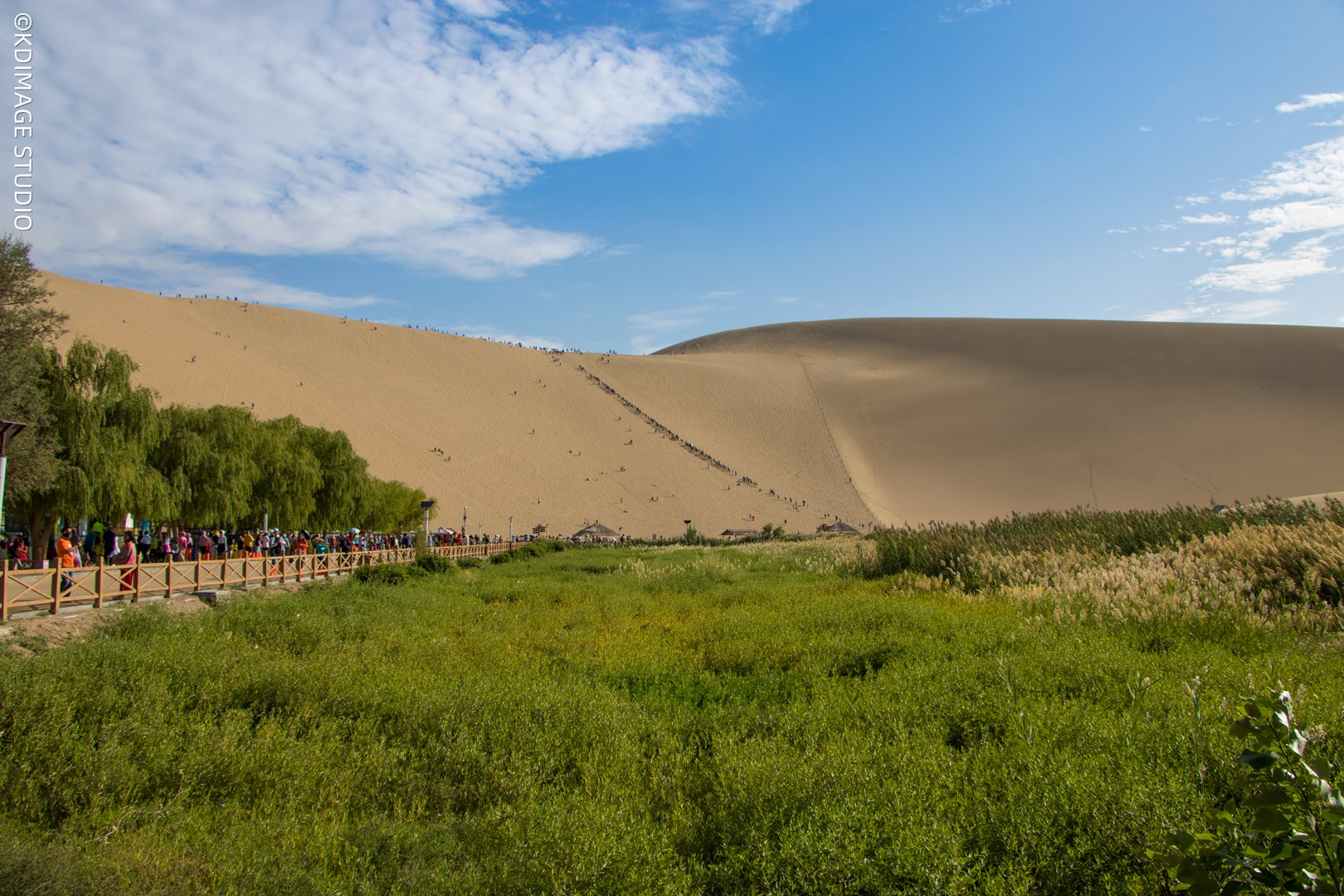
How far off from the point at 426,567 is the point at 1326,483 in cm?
5514

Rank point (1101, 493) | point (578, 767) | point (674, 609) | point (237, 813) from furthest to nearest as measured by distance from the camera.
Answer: point (1101, 493) → point (674, 609) → point (578, 767) → point (237, 813)

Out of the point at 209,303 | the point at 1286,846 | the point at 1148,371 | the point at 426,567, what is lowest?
the point at 426,567

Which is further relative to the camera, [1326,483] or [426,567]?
[1326,483]

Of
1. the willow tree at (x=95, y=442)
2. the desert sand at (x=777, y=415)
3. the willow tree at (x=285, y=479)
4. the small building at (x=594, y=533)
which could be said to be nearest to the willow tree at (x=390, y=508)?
the willow tree at (x=285, y=479)

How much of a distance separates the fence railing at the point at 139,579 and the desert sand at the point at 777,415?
30000 millimetres

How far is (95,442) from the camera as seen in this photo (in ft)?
68.8

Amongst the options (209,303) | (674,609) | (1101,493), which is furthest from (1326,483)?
(209,303)

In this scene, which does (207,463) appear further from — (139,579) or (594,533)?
(594,533)

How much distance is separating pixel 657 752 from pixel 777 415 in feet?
239

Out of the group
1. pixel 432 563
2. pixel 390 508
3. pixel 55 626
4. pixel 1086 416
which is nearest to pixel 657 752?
pixel 55 626

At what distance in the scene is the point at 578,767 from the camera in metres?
6.46

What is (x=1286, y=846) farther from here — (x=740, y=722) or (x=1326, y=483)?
(x=1326, y=483)

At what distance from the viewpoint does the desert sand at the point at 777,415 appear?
55781 mm

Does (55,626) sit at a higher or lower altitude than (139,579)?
lower
